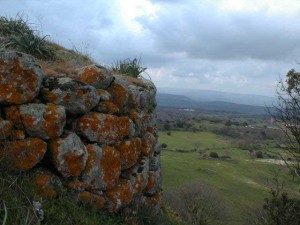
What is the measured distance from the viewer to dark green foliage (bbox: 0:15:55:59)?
8.84 metres

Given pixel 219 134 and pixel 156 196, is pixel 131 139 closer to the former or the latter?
pixel 156 196

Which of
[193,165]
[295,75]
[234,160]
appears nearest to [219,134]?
[234,160]

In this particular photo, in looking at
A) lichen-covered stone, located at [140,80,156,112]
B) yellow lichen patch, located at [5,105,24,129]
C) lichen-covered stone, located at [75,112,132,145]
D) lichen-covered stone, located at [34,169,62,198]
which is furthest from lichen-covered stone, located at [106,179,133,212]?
lichen-covered stone, located at [140,80,156,112]

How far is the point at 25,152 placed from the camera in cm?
614

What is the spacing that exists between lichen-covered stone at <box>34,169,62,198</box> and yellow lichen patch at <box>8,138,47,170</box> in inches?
9.1

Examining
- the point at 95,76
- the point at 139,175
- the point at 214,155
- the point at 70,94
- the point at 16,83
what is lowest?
the point at 214,155

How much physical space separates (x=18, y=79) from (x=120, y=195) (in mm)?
2950

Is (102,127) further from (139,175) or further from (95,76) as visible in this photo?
(139,175)

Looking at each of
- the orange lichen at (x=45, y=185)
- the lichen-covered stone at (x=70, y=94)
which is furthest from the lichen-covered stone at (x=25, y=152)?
the lichen-covered stone at (x=70, y=94)

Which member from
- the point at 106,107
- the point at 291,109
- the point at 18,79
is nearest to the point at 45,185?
the point at 18,79

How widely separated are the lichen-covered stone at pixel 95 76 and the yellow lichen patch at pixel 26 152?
1808 millimetres

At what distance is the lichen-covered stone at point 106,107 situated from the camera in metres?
7.58

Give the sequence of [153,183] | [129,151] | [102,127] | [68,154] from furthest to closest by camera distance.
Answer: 1. [153,183]
2. [129,151]
3. [102,127]
4. [68,154]

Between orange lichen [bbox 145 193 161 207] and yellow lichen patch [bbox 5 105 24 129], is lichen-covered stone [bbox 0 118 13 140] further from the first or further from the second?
orange lichen [bbox 145 193 161 207]
